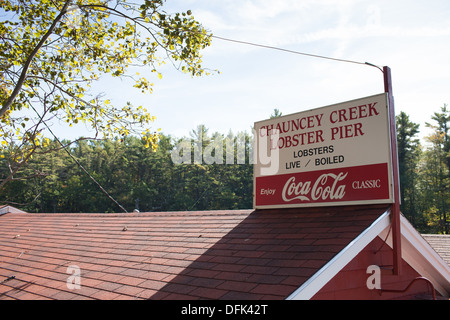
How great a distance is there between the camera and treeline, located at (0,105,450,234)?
189 ft

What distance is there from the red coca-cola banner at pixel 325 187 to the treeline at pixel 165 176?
177 ft

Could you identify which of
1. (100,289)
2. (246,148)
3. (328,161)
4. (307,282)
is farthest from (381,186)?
(246,148)

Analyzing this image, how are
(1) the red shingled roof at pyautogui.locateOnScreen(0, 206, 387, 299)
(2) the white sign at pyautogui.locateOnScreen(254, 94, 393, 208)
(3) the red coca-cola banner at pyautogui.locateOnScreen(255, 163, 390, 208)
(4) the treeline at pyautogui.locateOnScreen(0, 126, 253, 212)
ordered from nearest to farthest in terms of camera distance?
(1) the red shingled roof at pyautogui.locateOnScreen(0, 206, 387, 299), (3) the red coca-cola banner at pyautogui.locateOnScreen(255, 163, 390, 208), (2) the white sign at pyautogui.locateOnScreen(254, 94, 393, 208), (4) the treeline at pyautogui.locateOnScreen(0, 126, 253, 212)

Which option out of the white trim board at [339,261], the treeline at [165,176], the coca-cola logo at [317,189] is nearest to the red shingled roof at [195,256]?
the white trim board at [339,261]

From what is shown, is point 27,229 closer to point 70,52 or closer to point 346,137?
point 70,52

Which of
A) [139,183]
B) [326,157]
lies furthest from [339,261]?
[139,183]

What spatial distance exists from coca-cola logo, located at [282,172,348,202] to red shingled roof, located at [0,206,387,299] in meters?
0.23

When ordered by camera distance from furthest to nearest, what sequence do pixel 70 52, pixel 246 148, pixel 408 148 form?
pixel 246 148
pixel 408 148
pixel 70 52

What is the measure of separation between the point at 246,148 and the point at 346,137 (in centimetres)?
7013

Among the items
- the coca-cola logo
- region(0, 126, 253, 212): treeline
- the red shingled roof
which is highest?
region(0, 126, 253, 212): treeline

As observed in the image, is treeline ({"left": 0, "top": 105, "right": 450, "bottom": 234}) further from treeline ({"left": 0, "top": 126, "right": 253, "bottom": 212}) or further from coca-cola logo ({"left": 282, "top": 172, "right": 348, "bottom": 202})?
coca-cola logo ({"left": 282, "top": 172, "right": 348, "bottom": 202})

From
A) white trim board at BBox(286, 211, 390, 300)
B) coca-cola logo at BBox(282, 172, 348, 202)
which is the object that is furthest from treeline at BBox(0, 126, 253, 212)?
white trim board at BBox(286, 211, 390, 300)

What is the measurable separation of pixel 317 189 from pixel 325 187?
15 centimetres
